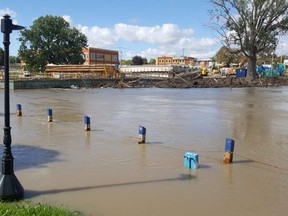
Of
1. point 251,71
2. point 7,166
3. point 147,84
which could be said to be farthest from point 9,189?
point 251,71

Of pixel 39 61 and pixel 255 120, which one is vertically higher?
pixel 39 61

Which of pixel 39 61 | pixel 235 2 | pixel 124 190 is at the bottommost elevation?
pixel 124 190

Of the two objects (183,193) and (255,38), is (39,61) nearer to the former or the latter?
(255,38)

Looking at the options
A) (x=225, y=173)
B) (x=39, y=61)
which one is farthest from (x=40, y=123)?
(x=39, y=61)

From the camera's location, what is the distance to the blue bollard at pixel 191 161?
8.28 m

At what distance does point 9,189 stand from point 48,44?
272ft

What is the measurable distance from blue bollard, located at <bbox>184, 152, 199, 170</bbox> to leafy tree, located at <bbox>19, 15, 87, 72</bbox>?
78960 mm

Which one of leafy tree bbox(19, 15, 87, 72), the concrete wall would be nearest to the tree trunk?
the concrete wall

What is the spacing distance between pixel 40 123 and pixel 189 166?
9287 mm

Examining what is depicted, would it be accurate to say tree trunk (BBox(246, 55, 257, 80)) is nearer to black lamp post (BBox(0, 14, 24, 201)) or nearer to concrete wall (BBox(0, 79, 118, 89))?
concrete wall (BBox(0, 79, 118, 89))

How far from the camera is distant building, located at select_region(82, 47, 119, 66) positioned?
114 meters

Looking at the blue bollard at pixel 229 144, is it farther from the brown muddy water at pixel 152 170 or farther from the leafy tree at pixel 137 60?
the leafy tree at pixel 137 60

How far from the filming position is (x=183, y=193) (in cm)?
683

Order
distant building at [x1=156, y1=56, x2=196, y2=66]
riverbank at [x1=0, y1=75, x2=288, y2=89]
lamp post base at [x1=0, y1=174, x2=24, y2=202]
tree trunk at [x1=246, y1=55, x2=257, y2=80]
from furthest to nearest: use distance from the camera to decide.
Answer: distant building at [x1=156, y1=56, x2=196, y2=66]
tree trunk at [x1=246, y1=55, x2=257, y2=80]
riverbank at [x1=0, y1=75, x2=288, y2=89]
lamp post base at [x1=0, y1=174, x2=24, y2=202]
